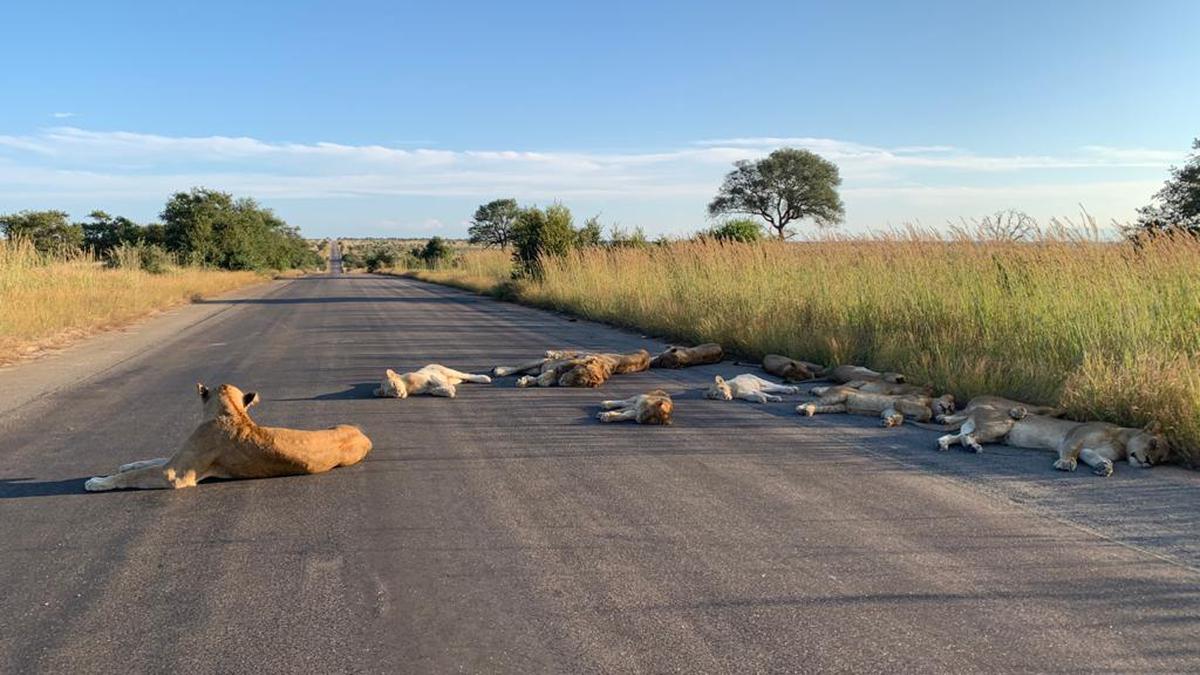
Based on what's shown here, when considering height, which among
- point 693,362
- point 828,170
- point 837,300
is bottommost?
point 693,362

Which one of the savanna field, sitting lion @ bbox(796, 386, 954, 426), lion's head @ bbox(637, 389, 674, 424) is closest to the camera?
the savanna field

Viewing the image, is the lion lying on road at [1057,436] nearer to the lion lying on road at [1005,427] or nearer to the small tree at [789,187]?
the lion lying on road at [1005,427]

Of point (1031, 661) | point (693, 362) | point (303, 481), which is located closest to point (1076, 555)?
point (1031, 661)

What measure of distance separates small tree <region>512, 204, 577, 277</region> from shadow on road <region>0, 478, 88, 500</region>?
23986 millimetres

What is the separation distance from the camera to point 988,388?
7.79 meters

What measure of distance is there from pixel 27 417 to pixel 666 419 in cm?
589

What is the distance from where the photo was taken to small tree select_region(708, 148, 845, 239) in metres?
45.9

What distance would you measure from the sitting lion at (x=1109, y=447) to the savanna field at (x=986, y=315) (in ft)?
0.89

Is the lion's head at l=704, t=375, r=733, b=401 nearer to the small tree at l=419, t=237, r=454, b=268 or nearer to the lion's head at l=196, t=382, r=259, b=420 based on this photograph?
the lion's head at l=196, t=382, r=259, b=420

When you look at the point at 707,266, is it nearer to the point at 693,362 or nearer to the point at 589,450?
the point at 693,362

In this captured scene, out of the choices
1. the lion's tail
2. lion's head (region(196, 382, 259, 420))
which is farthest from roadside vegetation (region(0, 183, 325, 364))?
the lion's tail

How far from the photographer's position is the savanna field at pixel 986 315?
669 cm

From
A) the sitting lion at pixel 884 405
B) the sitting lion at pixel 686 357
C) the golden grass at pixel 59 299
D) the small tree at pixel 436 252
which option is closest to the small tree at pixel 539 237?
the golden grass at pixel 59 299

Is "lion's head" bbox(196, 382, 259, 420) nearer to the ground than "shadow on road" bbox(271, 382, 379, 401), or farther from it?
farther from it
